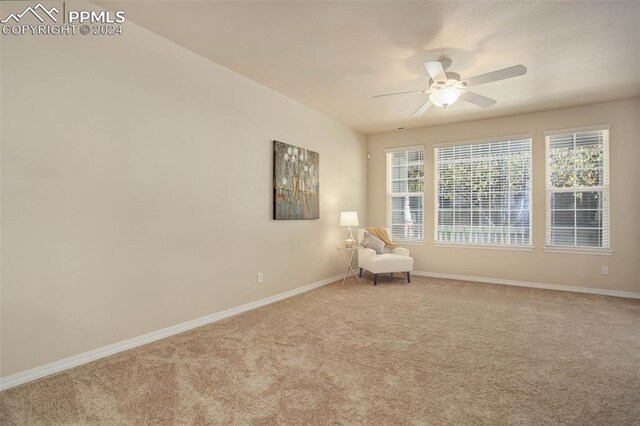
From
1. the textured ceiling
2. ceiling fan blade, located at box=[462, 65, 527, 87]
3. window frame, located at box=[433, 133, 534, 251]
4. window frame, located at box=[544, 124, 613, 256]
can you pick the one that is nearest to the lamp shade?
window frame, located at box=[433, 133, 534, 251]

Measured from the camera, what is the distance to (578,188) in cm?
497

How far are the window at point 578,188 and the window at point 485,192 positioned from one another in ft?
1.06

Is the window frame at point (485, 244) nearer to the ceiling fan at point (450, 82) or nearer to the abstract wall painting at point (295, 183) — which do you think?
the ceiling fan at point (450, 82)

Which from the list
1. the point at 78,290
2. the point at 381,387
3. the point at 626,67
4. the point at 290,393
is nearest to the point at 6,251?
the point at 78,290

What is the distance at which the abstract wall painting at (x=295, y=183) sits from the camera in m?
4.42

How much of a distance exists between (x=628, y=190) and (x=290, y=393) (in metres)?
5.25

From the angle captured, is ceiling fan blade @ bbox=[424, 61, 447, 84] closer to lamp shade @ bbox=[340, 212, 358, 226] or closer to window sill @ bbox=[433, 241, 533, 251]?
lamp shade @ bbox=[340, 212, 358, 226]

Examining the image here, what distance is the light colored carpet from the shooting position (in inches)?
76.2

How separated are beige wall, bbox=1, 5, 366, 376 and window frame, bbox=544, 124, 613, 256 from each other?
410cm

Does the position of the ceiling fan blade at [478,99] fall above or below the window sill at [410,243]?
above

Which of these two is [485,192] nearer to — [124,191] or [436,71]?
[436,71]

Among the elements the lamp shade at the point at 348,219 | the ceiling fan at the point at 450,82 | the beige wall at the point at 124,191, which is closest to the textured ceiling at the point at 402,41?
the ceiling fan at the point at 450,82

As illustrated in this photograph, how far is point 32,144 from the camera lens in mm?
2332

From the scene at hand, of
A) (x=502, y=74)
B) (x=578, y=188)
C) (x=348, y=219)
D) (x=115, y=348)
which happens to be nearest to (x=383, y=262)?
(x=348, y=219)
